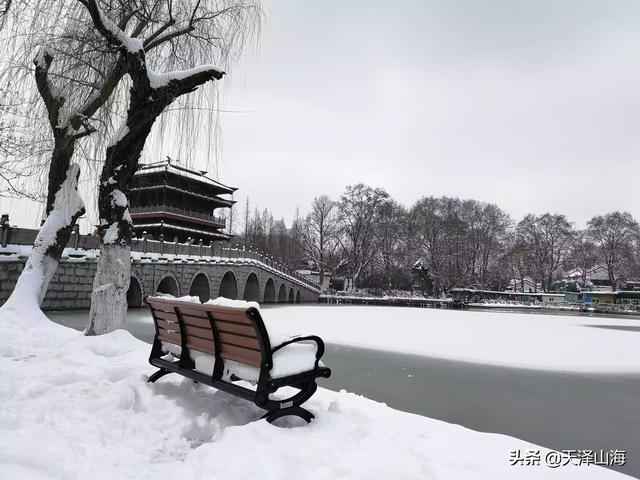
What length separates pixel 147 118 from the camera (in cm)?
622

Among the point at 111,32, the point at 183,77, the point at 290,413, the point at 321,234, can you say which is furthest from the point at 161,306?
the point at 321,234

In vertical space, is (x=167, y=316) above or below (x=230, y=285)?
above

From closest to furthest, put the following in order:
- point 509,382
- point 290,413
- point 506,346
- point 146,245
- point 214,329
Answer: point 290,413 < point 214,329 < point 509,382 < point 506,346 < point 146,245

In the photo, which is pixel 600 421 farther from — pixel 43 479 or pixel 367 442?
Result: pixel 43 479

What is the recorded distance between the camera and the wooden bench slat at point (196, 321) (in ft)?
12.1

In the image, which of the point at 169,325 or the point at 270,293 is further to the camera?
the point at 270,293

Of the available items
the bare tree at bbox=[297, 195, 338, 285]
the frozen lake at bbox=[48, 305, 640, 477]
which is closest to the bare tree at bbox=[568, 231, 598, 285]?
the bare tree at bbox=[297, 195, 338, 285]

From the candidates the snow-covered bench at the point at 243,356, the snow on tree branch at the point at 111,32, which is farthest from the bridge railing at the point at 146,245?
the snow-covered bench at the point at 243,356

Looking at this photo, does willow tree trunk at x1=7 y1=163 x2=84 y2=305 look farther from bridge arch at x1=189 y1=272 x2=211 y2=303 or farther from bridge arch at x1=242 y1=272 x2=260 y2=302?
bridge arch at x1=242 y1=272 x2=260 y2=302

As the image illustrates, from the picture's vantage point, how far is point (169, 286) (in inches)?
969

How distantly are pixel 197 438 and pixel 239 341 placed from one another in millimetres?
778

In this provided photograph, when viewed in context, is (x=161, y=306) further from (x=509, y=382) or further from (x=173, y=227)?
(x=173, y=227)

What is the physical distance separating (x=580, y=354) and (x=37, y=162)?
39.9 ft

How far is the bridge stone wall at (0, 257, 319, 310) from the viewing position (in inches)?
657
